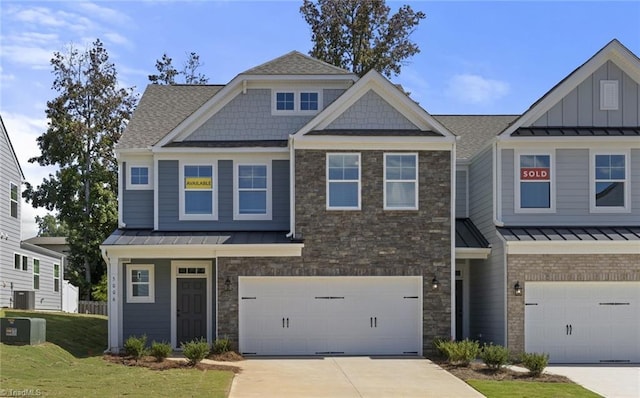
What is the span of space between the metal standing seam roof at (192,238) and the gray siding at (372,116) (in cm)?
359

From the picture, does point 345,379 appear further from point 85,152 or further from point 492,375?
point 85,152

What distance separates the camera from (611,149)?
22.2 m

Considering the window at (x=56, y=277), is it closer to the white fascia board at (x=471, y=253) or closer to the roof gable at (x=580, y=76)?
the white fascia board at (x=471, y=253)

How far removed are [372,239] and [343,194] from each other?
143cm

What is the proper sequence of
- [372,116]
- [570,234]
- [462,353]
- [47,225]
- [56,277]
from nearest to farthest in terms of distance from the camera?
[462,353] → [570,234] → [372,116] → [56,277] → [47,225]

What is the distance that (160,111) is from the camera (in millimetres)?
26375

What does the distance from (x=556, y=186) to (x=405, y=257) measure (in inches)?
181

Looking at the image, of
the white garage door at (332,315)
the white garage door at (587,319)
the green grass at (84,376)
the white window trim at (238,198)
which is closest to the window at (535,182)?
the white garage door at (587,319)

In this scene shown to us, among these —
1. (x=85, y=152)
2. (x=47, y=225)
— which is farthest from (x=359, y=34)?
(x=47, y=225)

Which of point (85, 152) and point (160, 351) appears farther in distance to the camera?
point (85, 152)

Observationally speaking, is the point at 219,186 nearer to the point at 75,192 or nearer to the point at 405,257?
the point at 405,257

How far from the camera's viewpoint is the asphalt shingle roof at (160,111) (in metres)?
24.3

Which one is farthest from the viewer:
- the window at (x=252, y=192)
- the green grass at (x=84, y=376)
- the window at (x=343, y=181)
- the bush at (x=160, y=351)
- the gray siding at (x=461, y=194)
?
the gray siding at (x=461, y=194)

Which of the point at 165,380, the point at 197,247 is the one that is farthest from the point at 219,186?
the point at 165,380
